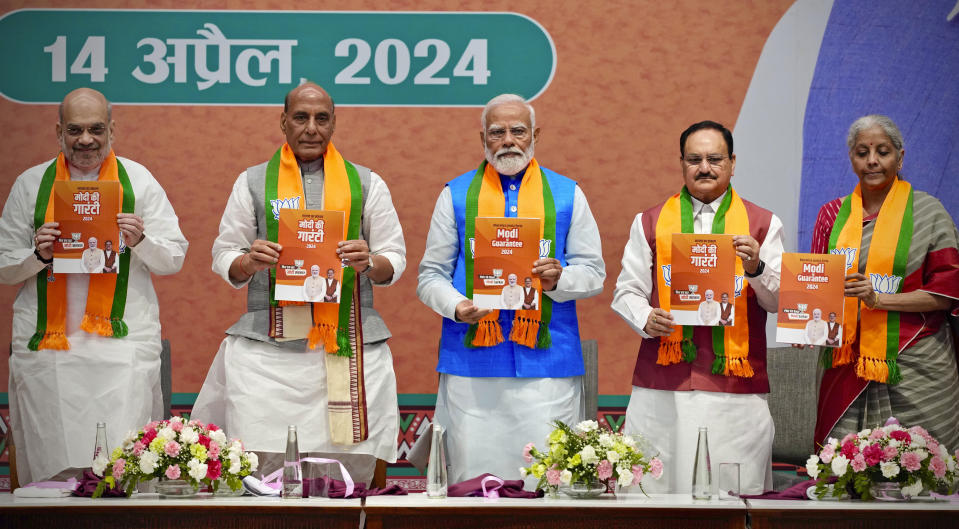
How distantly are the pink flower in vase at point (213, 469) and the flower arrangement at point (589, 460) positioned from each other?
89 cm

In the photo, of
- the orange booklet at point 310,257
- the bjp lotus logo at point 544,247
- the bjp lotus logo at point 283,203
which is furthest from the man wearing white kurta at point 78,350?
the bjp lotus logo at point 544,247

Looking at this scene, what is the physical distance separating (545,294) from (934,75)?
97.2 inches

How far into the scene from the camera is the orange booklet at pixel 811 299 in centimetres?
378

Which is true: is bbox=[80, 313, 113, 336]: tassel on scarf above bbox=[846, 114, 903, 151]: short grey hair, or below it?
below

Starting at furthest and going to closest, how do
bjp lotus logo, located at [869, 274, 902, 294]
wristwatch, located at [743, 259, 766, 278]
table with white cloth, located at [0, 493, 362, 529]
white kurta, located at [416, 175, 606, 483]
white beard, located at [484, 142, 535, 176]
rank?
white beard, located at [484, 142, 535, 176] < white kurta, located at [416, 175, 606, 483] < bjp lotus logo, located at [869, 274, 902, 294] < wristwatch, located at [743, 259, 766, 278] < table with white cloth, located at [0, 493, 362, 529]

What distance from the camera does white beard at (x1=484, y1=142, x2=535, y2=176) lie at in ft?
13.9

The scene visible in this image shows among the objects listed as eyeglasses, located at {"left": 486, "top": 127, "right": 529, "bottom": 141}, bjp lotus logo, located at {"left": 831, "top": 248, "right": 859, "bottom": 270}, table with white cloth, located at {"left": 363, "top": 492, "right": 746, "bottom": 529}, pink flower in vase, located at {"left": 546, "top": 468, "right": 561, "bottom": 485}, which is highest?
eyeglasses, located at {"left": 486, "top": 127, "right": 529, "bottom": 141}

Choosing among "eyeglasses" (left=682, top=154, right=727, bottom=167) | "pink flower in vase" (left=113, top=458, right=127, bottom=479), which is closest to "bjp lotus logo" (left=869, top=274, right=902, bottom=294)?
"eyeglasses" (left=682, top=154, right=727, bottom=167)

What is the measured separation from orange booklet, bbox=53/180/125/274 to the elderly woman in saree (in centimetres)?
263

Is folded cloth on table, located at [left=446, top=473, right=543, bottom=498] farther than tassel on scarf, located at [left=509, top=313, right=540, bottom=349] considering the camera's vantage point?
No

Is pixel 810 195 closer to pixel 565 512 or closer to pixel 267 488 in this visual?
pixel 565 512

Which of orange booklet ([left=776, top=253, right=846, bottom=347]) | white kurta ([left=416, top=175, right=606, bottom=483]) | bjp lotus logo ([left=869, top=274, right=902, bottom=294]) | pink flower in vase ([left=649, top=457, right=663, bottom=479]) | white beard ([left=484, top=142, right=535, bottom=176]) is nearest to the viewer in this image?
pink flower in vase ([left=649, top=457, right=663, bottom=479])

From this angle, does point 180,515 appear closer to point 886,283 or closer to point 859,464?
point 859,464

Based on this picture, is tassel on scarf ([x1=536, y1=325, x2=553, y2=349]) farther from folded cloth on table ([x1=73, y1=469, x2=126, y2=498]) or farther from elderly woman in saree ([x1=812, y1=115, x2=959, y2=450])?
folded cloth on table ([x1=73, y1=469, x2=126, y2=498])
